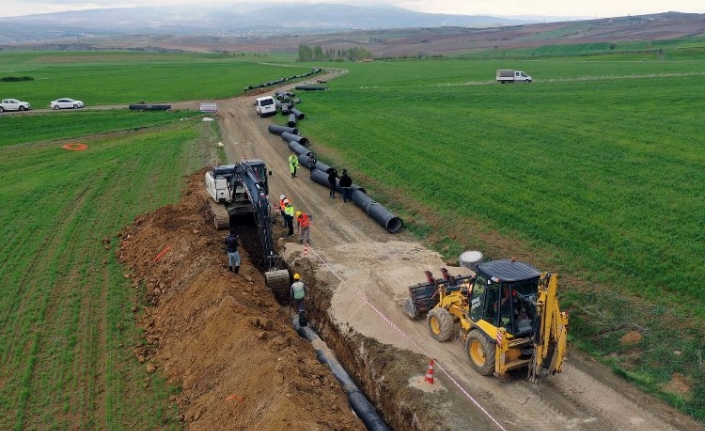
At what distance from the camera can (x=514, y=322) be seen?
13188 millimetres

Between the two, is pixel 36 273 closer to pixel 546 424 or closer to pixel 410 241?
pixel 410 241

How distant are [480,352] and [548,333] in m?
1.94

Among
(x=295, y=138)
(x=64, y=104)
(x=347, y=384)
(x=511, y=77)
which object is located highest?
(x=511, y=77)

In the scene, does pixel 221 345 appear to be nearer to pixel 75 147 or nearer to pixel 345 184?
pixel 345 184

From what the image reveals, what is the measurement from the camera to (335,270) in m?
20.8

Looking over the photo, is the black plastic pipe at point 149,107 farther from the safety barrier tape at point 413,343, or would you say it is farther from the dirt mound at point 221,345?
the safety barrier tape at point 413,343

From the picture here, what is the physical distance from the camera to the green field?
14.7 meters

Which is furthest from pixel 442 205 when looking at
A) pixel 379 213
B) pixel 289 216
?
pixel 289 216

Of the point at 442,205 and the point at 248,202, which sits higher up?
the point at 248,202

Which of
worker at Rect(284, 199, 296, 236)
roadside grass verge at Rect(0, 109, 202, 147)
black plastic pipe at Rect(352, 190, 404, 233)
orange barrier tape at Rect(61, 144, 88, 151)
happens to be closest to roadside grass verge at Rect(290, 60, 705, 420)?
black plastic pipe at Rect(352, 190, 404, 233)

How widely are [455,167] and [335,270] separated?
12.2 metres

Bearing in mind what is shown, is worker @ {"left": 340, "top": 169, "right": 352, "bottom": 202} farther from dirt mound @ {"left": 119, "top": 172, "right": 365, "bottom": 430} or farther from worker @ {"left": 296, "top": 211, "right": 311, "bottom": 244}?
dirt mound @ {"left": 119, "top": 172, "right": 365, "bottom": 430}

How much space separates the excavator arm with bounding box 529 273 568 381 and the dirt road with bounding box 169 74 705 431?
0.60 m

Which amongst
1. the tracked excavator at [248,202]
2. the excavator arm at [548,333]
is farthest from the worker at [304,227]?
the excavator arm at [548,333]
